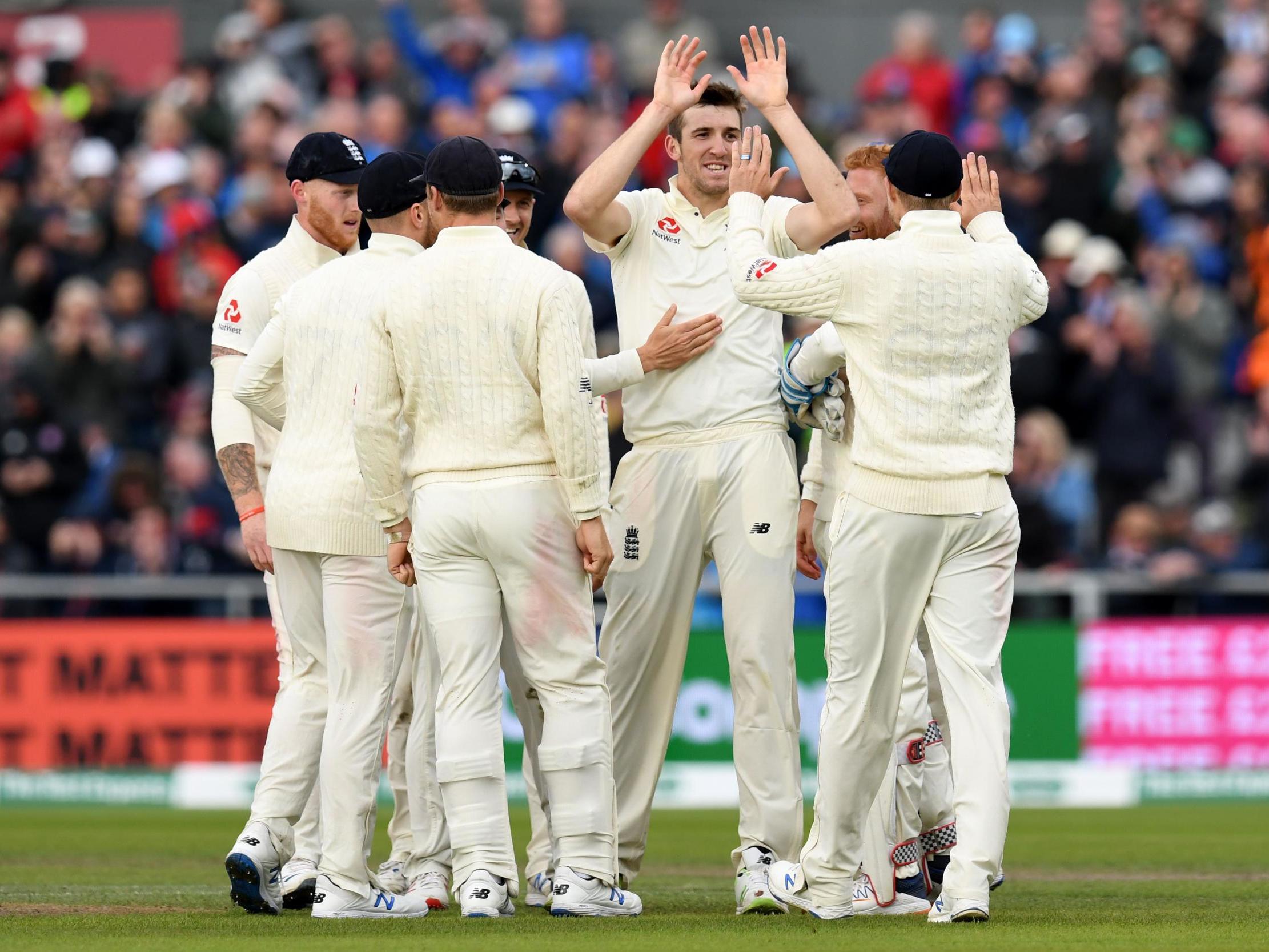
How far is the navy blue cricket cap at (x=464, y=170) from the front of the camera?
8.10 m

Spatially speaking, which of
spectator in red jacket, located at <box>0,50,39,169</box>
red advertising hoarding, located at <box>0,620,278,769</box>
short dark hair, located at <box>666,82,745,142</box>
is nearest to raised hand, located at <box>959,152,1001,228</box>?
short dark hair, located at <box>666,82,745,142</box>

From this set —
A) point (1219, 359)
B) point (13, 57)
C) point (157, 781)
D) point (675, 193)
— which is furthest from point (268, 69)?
point (675, 193)

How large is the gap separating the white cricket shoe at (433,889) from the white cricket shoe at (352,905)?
0.79 ft

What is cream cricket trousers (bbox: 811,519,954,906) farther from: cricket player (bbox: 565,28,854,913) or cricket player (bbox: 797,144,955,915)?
cricket player (bbox: 565,28,854,913)

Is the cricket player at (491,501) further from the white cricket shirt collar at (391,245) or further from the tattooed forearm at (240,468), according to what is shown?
the tattooed forearm at (240,468)

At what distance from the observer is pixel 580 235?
18.8 m

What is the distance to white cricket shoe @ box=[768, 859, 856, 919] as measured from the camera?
8102 millimetres

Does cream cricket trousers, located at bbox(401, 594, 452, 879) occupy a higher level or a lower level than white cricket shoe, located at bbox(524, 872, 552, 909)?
higher

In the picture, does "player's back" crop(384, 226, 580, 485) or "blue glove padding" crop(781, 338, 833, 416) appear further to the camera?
"blue glove padding" crop(781, 338, 833, 416)

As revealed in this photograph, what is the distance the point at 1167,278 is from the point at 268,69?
9134mm

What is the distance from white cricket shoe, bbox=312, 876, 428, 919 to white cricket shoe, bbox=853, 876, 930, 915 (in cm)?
175

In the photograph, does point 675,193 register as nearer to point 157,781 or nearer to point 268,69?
point 157,781

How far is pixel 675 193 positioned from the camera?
917 centimetres

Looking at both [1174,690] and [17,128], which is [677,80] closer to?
[1174,690]
